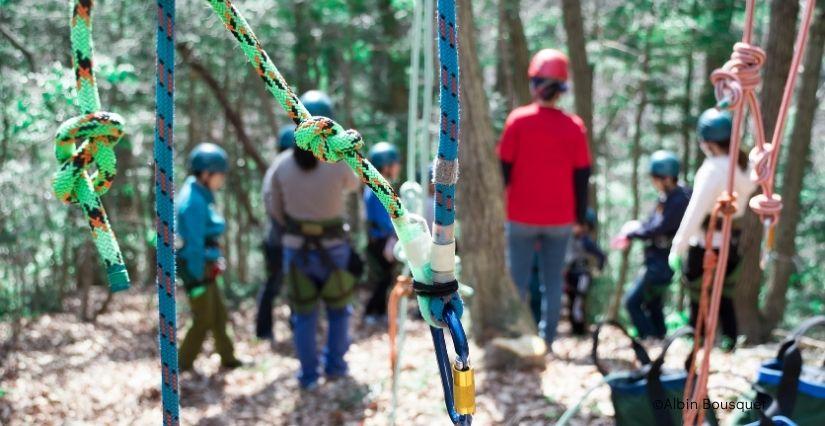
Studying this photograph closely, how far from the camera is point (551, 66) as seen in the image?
4945mm

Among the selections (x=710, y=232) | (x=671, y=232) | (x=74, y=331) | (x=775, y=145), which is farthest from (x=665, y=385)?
(x=74, y=331)

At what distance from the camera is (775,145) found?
238 cm

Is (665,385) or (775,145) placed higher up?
(775,145)

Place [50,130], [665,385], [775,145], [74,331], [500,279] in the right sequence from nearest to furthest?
[775,145] → [665,385] → [500,279] → [50,130] → [74,331]

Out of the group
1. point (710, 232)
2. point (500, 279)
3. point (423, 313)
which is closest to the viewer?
point (423, 313)

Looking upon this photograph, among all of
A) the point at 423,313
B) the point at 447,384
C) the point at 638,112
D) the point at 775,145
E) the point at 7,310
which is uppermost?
the point at 638,112

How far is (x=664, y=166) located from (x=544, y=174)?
1.70 meters

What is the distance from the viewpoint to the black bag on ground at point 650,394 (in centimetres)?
271

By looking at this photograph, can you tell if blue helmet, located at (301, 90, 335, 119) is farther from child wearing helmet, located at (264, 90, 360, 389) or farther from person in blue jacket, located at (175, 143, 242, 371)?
person in blue jacket, located at (175, 143, 242, 371)

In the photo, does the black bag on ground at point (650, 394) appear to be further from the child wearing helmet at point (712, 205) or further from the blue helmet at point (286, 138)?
the blue helmet at point (286, 138)

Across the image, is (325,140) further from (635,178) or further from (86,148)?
(635,178)

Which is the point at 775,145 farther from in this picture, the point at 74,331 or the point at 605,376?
the point at 74,331

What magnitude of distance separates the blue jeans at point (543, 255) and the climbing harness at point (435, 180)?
3.74 meters

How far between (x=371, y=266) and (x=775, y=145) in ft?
19.5
